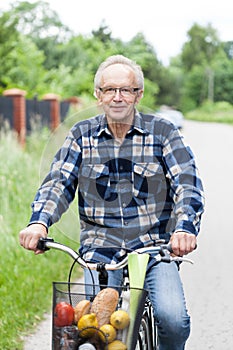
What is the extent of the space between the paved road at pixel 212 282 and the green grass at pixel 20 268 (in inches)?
5.5

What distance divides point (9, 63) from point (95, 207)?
23276mm

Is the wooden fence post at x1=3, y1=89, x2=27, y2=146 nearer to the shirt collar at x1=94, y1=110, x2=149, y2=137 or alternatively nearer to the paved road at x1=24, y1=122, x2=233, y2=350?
the paved road at x1=24, y1=122, x2=233, y2=350

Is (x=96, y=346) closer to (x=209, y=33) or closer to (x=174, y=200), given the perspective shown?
(x=174, y=200)

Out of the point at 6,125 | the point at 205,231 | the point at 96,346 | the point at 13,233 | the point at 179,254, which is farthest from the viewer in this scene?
the point at 6,125

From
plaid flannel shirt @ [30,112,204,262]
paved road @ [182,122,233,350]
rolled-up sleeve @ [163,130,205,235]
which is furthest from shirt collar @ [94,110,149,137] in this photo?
paved road @ [182,122,233,350]

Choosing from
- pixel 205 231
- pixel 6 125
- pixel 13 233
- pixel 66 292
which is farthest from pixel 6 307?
pixel 6 125

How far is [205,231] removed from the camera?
10.4 meters

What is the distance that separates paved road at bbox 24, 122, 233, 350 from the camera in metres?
5.78

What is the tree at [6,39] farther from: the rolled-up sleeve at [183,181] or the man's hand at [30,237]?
the man's hand at [30,237]

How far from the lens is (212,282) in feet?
25.3

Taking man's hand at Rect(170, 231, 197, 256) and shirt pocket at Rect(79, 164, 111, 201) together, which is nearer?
man's hand at Rect(170, 231, 197, 256)

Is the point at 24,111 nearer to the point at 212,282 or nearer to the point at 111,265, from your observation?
the point at 212,282

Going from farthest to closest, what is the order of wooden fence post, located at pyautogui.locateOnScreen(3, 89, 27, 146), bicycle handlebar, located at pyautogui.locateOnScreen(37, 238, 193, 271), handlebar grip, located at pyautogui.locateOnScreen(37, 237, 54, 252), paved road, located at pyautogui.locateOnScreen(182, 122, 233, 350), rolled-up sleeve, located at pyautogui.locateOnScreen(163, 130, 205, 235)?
wooden fence post, located at pyautogui.locateOnScreen(3, 89, 27, 146), paved road, located at pyautogui.locateOnScreen(182, 122, 233, 350), rolled-up sleeve, located at pyautogui.locateOnScreen(163, 130, 205, 235), handlebar grip, located at pyautogui.locateOnScreen(37, 237, 54, 252), bicycle handlebar, located at pyautogui.locateOnScreen(37, 238, 193, 271)

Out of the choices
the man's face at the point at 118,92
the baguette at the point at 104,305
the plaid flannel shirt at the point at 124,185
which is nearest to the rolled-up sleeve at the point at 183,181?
the plaid flannel shirt at the point at 124,185
